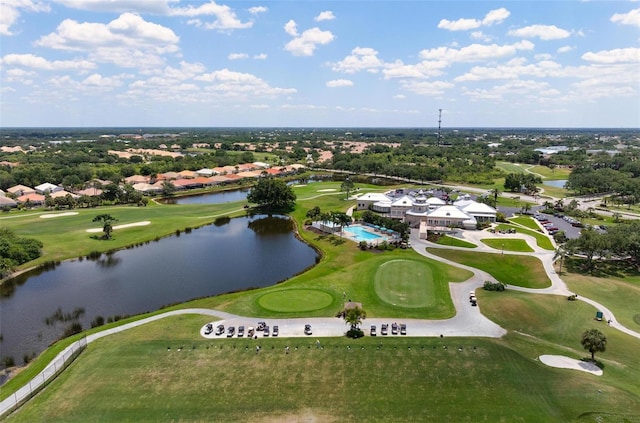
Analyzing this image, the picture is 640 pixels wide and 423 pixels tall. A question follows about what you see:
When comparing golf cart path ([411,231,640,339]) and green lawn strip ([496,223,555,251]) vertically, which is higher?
green lawn strip ([496,223,555,251])

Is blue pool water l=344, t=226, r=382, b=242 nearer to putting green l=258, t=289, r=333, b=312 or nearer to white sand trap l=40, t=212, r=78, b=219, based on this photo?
putting green l=258, t=289, r=333, b=312

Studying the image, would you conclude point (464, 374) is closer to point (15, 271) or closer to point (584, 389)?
point (584, 389)

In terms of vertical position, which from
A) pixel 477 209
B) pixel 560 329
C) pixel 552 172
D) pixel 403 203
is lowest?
pixel 560 329

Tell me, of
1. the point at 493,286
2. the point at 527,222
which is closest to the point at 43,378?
the point at 493,286

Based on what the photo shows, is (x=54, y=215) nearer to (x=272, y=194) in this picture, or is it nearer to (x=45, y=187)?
(x=45, y=187)

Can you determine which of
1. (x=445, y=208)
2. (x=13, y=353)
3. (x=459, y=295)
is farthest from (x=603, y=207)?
(x=13, y=353)

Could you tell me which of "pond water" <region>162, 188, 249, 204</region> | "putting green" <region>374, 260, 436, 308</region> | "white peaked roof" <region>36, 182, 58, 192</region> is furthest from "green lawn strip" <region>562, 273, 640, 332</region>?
"white peaked roof" <region>36, 182, 58, 192</region>

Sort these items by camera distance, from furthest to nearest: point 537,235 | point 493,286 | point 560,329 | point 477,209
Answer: point 477,209, point 537,235, point 493,286, point 560,329
